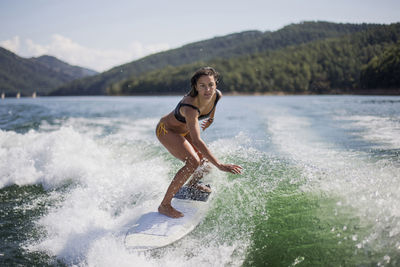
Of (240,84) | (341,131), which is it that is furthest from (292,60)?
(341,131)

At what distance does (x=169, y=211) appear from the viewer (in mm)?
3363

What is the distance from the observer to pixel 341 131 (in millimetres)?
8484

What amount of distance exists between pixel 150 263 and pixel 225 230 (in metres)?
0.96

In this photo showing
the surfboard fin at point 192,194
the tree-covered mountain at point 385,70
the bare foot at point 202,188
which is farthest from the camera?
the tree-covered mountain at point 385,70

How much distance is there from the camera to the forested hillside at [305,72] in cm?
3105

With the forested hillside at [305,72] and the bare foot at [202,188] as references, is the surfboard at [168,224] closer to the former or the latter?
the bare foot at [202,188]

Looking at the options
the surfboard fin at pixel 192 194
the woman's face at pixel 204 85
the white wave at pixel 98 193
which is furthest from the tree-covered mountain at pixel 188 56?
the woman's face at pixel 204 85

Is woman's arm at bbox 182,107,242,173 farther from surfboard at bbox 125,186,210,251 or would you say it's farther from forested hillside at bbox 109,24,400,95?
forested hillside at bbox 109,24,400,95

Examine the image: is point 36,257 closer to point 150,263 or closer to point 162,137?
point 150,263

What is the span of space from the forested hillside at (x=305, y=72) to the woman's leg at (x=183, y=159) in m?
27.9

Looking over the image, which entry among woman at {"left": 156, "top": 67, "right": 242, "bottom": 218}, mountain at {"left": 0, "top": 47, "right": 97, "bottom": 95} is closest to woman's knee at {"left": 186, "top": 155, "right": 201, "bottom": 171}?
woman at {"left": 156, "top": 67, "right": 242, "bottom": 218}

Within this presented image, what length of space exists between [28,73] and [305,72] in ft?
197

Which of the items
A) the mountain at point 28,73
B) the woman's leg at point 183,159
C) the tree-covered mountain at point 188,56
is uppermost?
the tree-covered mountain at point 188,56

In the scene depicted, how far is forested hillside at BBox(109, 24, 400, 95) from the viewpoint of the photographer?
102 feet
